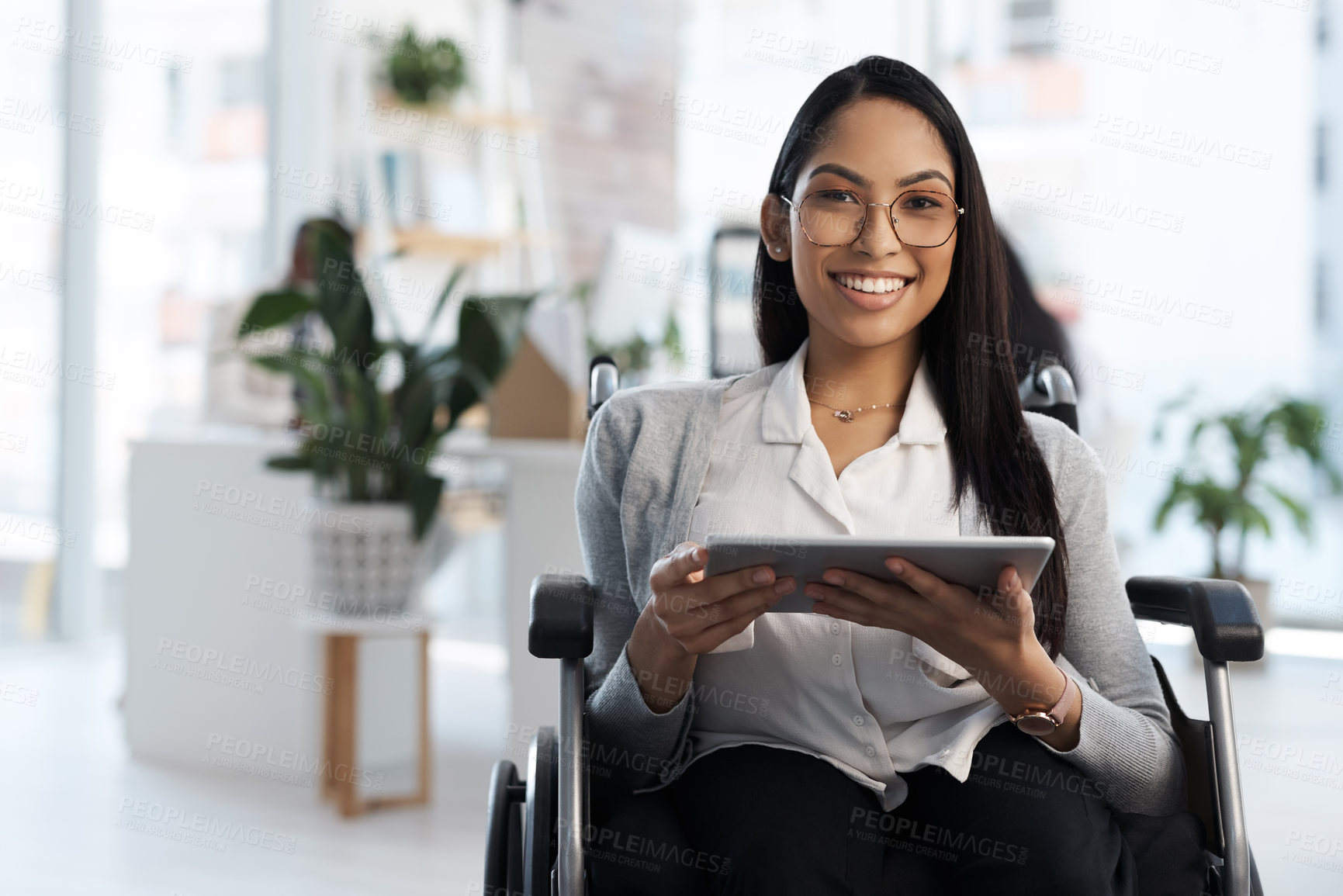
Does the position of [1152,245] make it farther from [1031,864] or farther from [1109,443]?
[1031,864]

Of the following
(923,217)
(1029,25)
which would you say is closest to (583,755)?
(923,217)

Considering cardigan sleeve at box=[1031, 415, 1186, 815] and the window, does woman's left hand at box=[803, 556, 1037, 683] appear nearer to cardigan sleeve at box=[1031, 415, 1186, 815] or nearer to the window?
cardigan sleeve at box=[1031, 415, 1186, 815]

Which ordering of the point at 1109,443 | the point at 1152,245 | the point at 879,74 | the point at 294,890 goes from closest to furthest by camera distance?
1. the point at 879,74
2. the point at 294,890
3. the point at 1109,443
4. the point at 1152,245

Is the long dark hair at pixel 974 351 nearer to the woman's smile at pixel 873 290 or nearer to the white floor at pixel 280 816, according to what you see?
the woman's smile at pixel 873 290

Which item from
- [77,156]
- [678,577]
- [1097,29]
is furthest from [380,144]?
[678,577]

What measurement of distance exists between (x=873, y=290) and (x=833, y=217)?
9 centimetres

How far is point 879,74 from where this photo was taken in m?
1.30

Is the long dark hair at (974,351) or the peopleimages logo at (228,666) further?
the peopleimages logo at (228,666)

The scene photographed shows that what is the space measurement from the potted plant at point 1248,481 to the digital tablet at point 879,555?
315 cm

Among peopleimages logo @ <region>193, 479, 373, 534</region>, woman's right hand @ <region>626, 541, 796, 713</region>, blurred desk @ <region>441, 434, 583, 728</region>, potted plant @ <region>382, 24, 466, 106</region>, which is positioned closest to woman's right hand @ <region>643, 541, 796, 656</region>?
woman's right hand @ <region>626, 541, 796, 713</region>

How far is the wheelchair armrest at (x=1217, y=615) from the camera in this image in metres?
1.17

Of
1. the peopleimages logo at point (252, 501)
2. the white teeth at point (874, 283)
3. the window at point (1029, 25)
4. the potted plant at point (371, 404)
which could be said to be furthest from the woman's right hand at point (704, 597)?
the window at point (1029, 25)

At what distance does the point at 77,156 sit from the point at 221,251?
64 centimetres

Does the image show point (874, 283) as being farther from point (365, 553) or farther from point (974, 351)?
point (365, 553)
